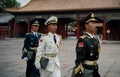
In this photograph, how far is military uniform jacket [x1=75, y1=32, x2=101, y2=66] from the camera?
4.88 meters

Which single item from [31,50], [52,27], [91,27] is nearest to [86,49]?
[91,27]

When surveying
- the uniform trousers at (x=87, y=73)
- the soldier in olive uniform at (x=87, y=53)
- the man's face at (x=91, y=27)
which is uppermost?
the man's face at (x=91, y=27)

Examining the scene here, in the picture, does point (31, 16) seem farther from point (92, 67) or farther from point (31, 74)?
point (92, 67)

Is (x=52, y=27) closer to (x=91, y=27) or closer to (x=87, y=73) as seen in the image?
Answer: (x=91, y=27)

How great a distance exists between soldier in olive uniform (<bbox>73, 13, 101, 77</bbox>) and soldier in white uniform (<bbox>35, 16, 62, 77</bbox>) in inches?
27.4

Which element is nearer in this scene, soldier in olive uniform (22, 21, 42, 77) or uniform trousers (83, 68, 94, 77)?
uniform trousers (83, 68, 94, 77)

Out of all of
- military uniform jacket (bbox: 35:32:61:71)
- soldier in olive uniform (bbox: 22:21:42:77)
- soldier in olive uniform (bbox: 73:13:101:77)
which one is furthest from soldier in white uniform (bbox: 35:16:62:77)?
soldier in olive uniform (bbox: 22:21:42:77)

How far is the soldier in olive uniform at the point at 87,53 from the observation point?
4.87 metres

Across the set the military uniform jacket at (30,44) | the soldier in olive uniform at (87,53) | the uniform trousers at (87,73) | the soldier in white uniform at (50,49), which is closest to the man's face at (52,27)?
the soldier in white uniform at (50,49)

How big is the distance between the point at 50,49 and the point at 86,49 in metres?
0.89

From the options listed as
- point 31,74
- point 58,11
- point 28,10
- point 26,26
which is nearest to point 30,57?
point 31,74

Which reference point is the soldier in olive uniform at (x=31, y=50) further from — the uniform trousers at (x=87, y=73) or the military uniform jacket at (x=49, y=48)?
the uniform trousers at (x=87, y=73)

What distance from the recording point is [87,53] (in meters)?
4.97

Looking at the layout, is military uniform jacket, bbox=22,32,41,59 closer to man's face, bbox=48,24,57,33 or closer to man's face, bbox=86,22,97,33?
man's face, bbox=48,24,57,33
